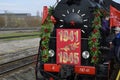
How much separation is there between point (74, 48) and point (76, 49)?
7 centimetres

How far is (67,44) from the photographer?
10195 millimetres

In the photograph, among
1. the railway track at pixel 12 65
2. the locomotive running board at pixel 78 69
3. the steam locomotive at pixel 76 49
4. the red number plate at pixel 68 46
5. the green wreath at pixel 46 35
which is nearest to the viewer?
the locomotive running board at pixel 78 69

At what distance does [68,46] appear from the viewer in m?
10.2

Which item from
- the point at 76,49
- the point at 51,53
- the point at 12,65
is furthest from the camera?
the point at 12,65

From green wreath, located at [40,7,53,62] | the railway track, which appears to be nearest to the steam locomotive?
green wreath, located at [40,7,53,62]

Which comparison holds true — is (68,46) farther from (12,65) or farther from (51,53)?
(12,65)

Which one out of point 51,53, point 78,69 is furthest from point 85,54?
point 51,53

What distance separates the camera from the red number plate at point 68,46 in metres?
10.1

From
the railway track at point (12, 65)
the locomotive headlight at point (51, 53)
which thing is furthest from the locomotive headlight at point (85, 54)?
the railway track at point (12, 65)

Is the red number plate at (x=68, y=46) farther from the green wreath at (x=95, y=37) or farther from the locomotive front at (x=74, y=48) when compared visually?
the green wreath at (x=95, y=37)

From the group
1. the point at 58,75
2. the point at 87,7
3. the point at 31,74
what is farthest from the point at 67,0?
the point at 31,74

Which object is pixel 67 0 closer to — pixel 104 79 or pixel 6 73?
pixel 104 79

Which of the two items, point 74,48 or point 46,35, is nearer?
point 74,48

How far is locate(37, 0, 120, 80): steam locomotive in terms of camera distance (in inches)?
392
